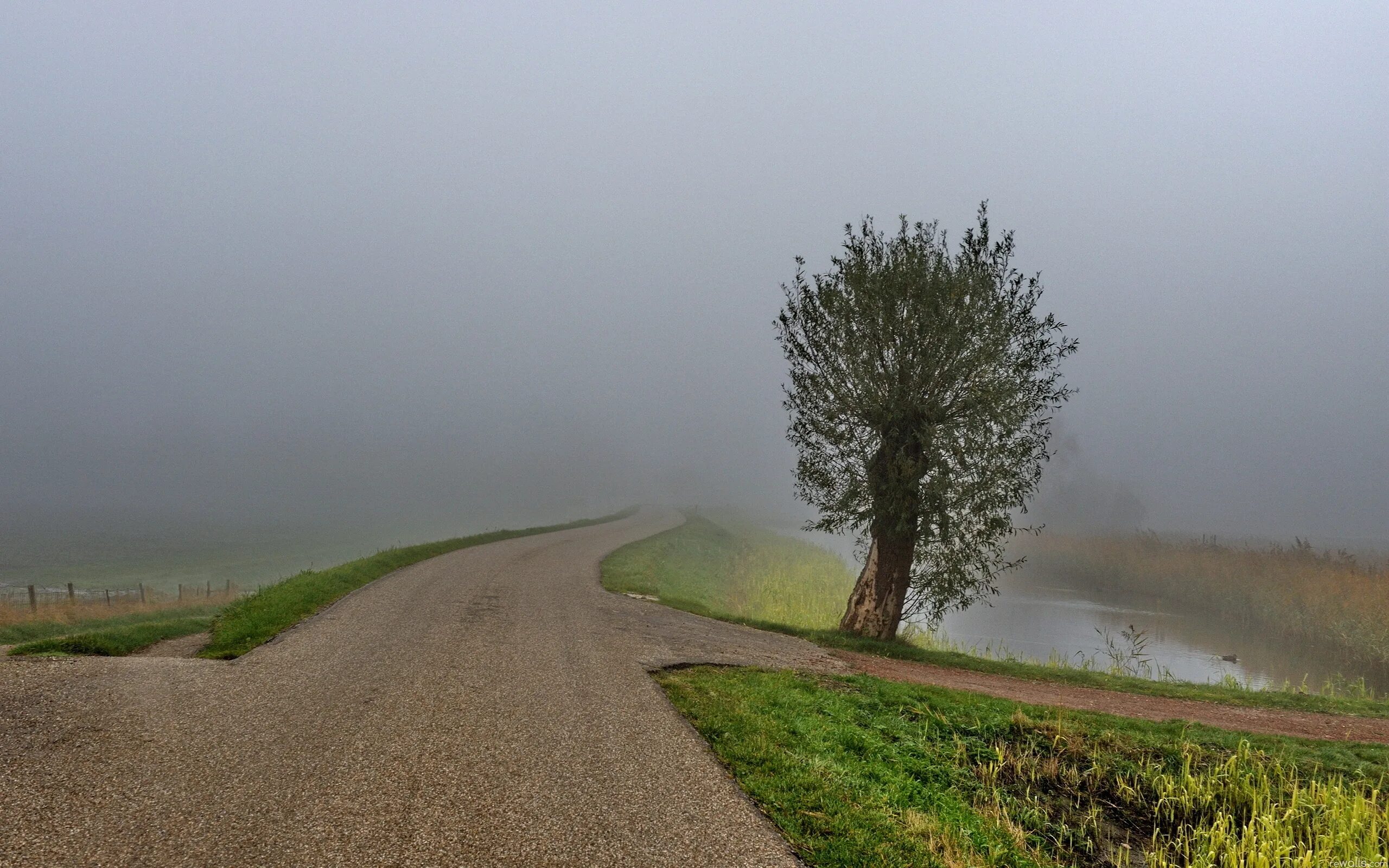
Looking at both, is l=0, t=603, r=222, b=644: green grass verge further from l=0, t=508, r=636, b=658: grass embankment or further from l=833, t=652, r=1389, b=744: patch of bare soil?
l=833, t=652, r=1389, b=744: patch of bare soil

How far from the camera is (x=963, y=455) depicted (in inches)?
809

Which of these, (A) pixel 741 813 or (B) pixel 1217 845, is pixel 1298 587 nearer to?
(B) pixel 1217 845

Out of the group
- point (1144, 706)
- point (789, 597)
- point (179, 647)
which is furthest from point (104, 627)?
point (1144, 706)

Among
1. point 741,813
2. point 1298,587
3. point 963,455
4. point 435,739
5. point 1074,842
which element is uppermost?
point 963,455

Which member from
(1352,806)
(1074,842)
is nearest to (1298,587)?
(1352,806)

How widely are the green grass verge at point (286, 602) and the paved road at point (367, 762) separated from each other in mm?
1609

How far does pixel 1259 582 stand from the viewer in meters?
35.5

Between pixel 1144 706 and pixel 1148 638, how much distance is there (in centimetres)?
1989

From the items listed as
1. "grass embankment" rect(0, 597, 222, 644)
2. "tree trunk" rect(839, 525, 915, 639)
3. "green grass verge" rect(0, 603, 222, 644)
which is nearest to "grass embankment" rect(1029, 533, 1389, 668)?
"tree trunk" rect(839, 525, 915, 639)

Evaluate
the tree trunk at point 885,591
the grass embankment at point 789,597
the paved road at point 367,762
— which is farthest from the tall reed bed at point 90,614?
the tree trunk at point 885,591

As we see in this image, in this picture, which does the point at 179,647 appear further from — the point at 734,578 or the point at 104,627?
the point at 734,578

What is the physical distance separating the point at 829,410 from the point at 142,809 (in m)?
19.2

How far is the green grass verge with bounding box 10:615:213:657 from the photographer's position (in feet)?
47.3

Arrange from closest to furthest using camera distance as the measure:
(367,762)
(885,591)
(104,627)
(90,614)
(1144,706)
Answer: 1. (367,762)
2. (1144,706)
3. (885,591)
4. (104,627)
5. (90,614)
